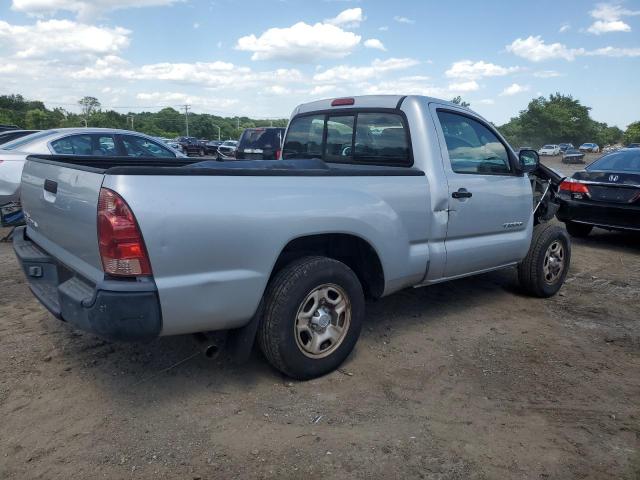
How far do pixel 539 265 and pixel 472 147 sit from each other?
1526 millimetres

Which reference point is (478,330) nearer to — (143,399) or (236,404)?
(236,404)

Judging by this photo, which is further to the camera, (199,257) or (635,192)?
(635,192)

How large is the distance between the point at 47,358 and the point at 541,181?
5128 mm

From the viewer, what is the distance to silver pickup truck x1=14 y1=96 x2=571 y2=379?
2.55 meters

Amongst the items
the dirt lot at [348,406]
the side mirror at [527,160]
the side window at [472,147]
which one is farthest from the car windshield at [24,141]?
the side mirror at [527,160]

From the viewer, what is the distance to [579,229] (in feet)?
28.7

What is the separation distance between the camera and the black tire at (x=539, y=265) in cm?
509

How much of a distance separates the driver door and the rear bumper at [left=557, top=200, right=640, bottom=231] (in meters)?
3.37

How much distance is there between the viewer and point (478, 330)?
14.4ft

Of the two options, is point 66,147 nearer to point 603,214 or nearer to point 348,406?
point 348,406

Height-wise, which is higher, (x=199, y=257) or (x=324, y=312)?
(x=199, y=257)

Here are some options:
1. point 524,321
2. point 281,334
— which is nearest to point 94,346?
point 281,334

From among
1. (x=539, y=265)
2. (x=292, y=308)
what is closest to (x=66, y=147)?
(x=292, y=308)

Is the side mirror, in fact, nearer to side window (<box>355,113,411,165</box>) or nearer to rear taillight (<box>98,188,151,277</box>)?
side window (<box>355,113,411,165</box>)
